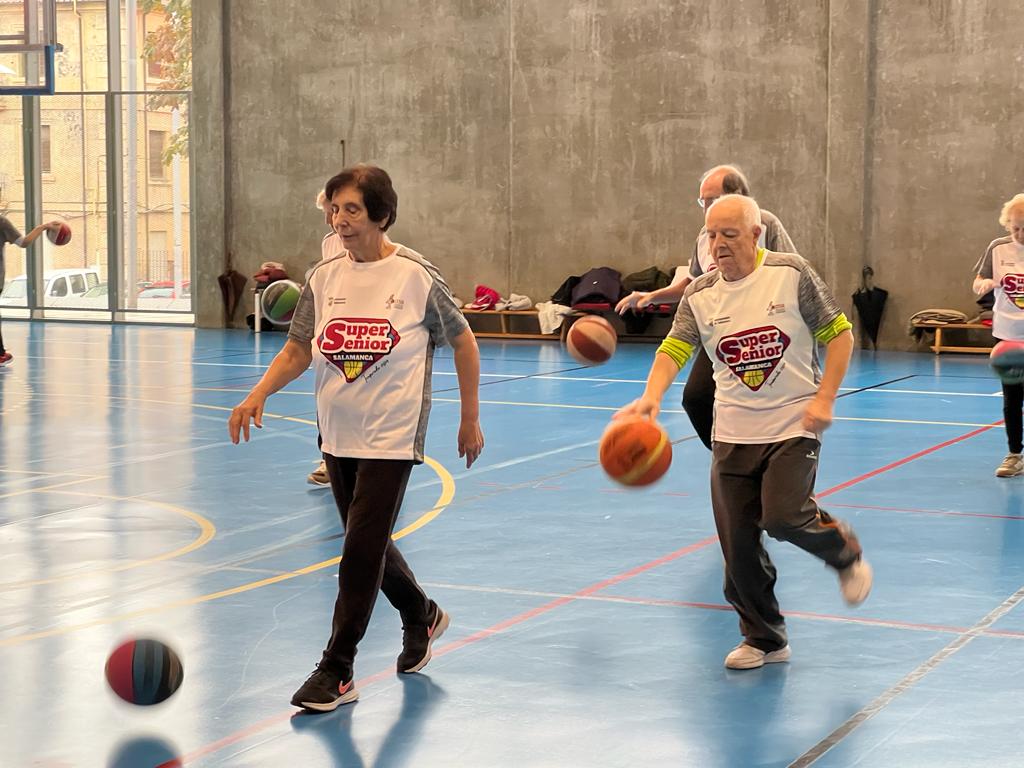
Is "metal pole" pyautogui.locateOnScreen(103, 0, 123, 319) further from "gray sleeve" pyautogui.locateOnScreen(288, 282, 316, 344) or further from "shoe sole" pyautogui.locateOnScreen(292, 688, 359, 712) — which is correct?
"shoe sole" pyautogui.locateOnScreen(292, 688, 359, 712)

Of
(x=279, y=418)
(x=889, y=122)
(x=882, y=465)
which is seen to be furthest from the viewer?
(x=889, y=122)

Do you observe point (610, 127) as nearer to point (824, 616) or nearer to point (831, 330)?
point (824, 616)

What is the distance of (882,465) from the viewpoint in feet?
34.6

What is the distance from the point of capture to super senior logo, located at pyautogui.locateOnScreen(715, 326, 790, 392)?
220 inches

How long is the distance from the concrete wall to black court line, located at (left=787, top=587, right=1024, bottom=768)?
14106 millimetres

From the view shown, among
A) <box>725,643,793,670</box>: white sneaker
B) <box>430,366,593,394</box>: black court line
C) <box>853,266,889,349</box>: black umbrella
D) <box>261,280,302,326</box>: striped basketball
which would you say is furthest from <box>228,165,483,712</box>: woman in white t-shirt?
<box>853,266,889,349</box>: black umbrella

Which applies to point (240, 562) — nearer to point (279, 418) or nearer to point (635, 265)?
point (279, 418)

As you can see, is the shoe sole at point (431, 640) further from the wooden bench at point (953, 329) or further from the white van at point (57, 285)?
the white van at point (57, 285)

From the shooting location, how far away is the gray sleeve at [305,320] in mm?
5496

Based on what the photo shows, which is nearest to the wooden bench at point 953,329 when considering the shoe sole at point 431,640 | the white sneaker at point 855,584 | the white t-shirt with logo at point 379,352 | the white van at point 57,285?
the white sneaker at point 855,584

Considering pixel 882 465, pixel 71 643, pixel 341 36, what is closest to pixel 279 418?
pixel 882 465

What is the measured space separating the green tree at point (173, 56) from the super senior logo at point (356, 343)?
831 inches

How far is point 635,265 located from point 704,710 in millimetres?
17013

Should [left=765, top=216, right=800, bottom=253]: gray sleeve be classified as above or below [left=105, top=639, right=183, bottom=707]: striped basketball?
above
